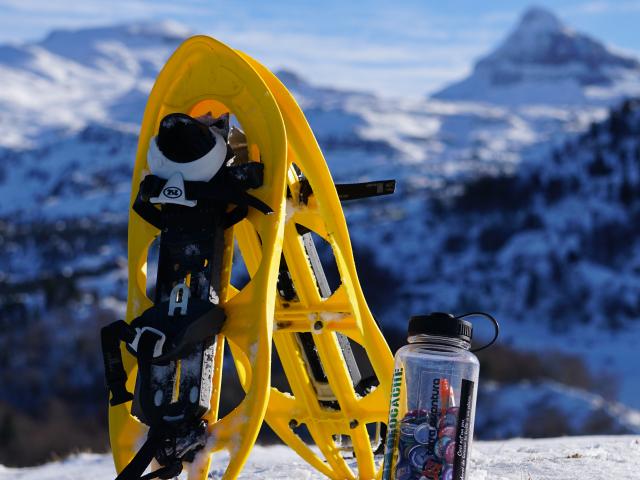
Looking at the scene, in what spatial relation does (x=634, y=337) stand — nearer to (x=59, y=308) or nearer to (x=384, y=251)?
(x=384, y=251)

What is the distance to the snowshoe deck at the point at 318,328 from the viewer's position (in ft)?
16.0

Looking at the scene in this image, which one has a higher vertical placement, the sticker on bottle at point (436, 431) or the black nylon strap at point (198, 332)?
the black nylon strap at point (198, 332)

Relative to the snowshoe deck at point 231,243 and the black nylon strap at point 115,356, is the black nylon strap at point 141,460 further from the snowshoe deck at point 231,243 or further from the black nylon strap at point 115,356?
the black nylon strap at point 115,356

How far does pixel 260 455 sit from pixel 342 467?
8.66 feet

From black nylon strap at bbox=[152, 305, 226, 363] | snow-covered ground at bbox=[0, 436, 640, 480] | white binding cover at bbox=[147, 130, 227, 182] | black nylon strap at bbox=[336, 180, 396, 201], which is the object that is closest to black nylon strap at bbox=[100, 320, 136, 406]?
black nylon strap at bbox=[152, 305, 226, 363]

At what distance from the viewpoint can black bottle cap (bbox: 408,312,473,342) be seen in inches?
157

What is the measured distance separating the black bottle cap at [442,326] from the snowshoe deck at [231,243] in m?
0.73

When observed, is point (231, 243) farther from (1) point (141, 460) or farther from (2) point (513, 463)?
(2) point (513, 463)

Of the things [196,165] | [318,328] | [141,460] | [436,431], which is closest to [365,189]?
[318,328]

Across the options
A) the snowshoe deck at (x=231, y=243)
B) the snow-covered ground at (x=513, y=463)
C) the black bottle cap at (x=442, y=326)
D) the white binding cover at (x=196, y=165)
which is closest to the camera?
the black bottle cap at (x=442, y=326)

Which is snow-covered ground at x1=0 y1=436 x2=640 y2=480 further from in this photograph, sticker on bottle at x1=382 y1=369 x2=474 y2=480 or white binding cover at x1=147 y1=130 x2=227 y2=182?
white binding cover at x1=147 y1=130 x2=227 y2=182

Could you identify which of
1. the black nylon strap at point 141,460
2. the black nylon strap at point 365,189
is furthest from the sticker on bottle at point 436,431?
the black nylon strap at point 365,189

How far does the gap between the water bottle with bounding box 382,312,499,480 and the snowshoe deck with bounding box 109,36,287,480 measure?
0.69 meters

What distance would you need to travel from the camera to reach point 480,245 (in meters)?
127
